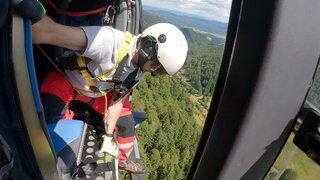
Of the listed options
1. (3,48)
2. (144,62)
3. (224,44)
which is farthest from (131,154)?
(224,44)

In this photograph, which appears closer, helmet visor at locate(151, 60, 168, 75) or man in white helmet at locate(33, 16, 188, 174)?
man in white helmet at locate(33, 16, 188, 174)

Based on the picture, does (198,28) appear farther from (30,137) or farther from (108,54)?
(108,54)

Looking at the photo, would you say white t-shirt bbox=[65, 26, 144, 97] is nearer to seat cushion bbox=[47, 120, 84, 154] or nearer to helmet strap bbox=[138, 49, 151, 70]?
helmet strap bbox=[138, 49, 151, 70]

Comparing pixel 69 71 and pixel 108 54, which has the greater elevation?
pixel 108 54

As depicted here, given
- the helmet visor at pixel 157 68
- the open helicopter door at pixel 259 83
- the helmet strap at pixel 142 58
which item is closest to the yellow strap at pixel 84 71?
the helmet strap at pixel 142 58

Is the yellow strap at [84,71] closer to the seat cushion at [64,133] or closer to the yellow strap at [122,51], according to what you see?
the yellow strap at [122,51]

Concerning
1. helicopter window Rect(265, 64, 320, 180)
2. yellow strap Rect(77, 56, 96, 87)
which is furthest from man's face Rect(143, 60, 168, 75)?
helicopter window Rect(265, 64, 320, 180)

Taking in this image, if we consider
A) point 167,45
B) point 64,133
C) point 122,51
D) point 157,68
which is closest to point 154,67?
point 157,68
